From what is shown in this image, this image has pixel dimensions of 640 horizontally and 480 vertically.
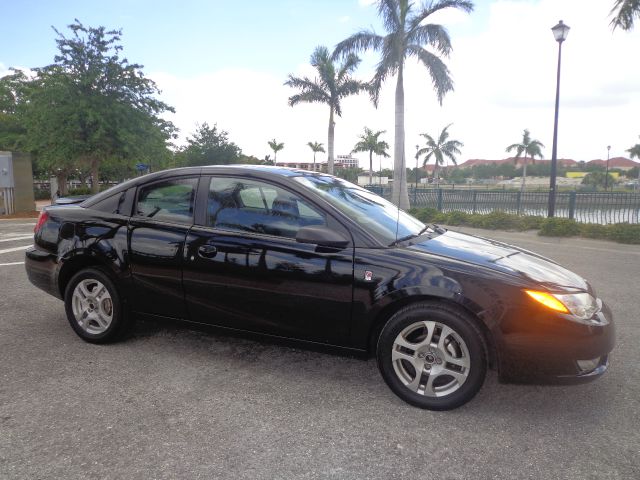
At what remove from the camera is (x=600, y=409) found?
302 centimetres

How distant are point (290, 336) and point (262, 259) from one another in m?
0.58

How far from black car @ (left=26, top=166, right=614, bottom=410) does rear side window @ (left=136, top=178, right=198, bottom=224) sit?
11 millimetres

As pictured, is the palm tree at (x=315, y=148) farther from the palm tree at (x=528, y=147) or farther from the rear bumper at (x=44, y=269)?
the rear bumper at (x=44, y=269)

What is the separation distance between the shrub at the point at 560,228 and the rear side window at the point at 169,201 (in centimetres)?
1094

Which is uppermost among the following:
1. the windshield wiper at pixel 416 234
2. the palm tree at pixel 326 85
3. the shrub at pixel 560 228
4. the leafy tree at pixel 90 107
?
the palm tree at pixel 326 85

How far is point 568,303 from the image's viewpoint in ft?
9.21

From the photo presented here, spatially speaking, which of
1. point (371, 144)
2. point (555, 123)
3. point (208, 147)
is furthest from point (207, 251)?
point (371, 144)

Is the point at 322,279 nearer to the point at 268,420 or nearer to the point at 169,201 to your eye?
the point at 268,420

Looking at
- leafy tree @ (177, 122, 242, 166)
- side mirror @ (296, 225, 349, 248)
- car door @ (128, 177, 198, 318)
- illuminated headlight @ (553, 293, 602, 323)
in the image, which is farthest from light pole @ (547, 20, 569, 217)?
leafy tree @ (177, 122, 242, 166)

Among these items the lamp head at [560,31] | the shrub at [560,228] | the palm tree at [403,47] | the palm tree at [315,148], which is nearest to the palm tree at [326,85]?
the palm tree at [403,47]

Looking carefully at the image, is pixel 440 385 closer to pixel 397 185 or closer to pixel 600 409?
pixel 600 409

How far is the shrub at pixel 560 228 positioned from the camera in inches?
472

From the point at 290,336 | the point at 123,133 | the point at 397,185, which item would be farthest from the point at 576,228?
the point at 123,133

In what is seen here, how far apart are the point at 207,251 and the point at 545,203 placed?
51.0 ft
